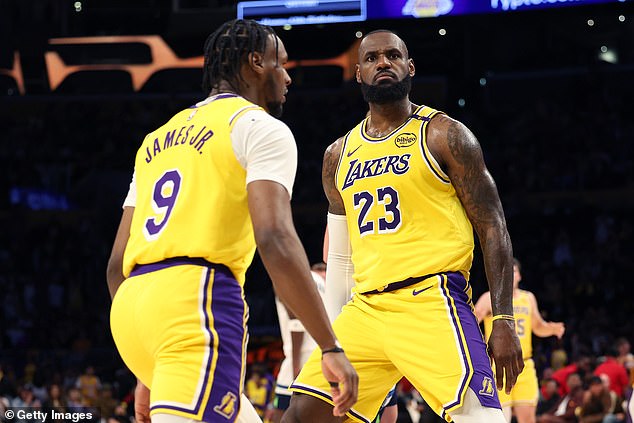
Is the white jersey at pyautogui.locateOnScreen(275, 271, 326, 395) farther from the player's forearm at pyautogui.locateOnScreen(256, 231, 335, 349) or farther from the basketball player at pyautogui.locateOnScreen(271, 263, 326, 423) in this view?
the player's forearm at pyautogui.locateOnScreen(256, 231, 335, 349)

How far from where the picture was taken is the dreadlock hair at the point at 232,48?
3.14 m

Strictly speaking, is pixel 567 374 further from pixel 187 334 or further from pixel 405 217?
pixel 187 334

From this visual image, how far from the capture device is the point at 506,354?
4.07 m

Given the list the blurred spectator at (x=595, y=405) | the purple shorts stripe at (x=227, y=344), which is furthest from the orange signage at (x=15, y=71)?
the purple shorts stripe at (x=227, y=344)

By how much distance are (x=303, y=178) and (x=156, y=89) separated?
4.04 metres

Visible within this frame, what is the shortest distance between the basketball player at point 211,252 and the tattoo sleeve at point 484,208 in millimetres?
1381

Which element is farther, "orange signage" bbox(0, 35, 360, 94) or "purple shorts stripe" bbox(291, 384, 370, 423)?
"orange signage" bbox(0, 35, 360, 94)

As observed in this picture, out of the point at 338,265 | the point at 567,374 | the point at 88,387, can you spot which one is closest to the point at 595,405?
the point at 567,374

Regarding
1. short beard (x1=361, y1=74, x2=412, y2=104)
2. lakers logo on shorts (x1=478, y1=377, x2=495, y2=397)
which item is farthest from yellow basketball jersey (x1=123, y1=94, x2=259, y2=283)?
short beard (x1=361, y1=74, x2=412, y2=104)

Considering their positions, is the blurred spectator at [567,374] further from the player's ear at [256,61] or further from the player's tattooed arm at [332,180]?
the player's ear at [256,61]

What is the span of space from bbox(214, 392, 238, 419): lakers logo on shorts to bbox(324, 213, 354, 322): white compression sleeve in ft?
6.48

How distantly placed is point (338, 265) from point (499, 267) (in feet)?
2.92

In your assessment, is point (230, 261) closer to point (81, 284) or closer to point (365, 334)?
point (365, 334)

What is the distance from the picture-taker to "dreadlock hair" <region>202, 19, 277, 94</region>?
3.14 metres
